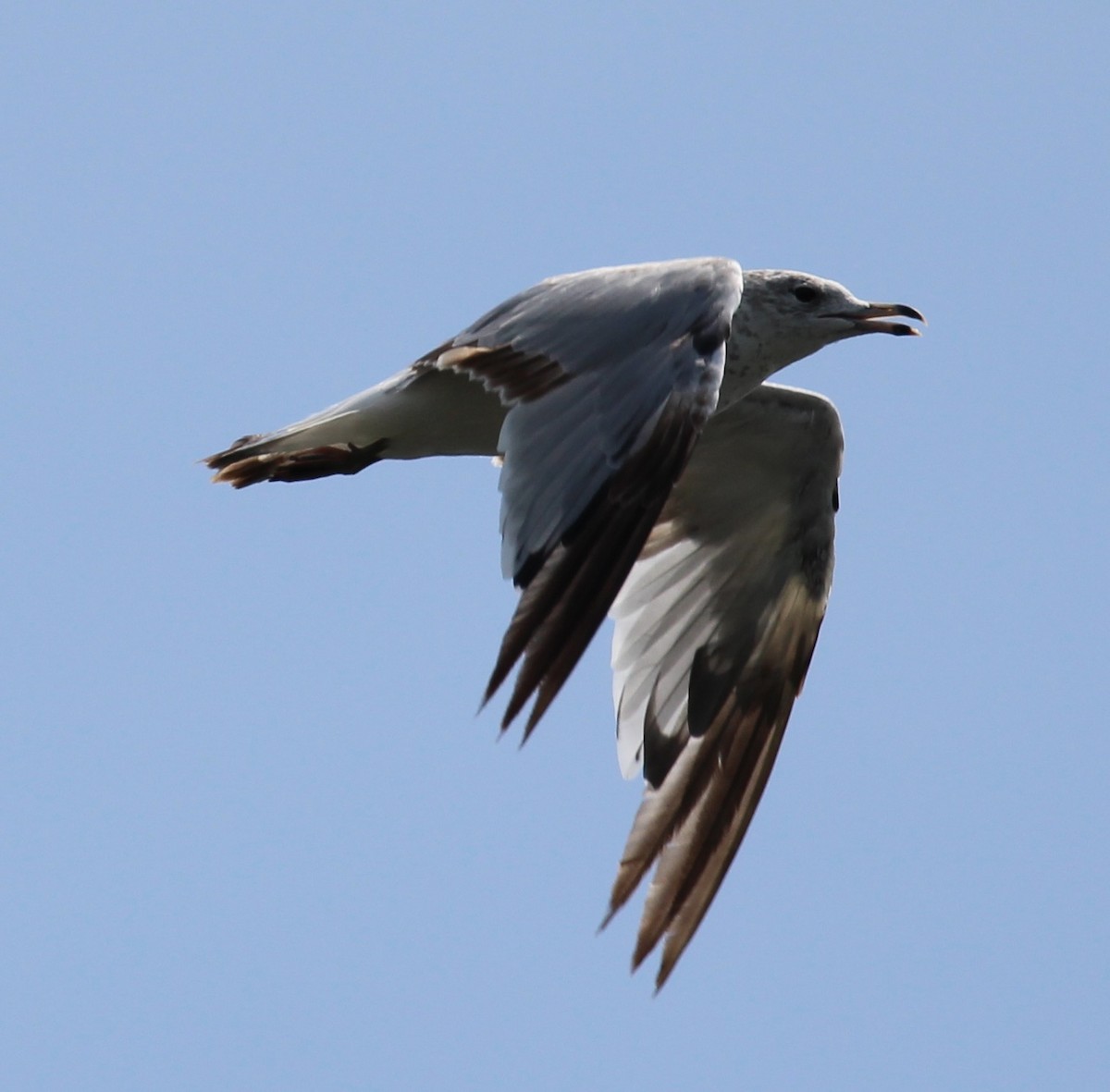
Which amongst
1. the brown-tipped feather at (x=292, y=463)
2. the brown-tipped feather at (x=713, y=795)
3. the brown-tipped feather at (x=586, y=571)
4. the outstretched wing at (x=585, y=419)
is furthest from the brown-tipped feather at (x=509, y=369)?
the brown-tipped feather at (x=713, y=795)

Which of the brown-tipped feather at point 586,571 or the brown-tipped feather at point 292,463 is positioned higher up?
the brown-tipped feather at point 292,463

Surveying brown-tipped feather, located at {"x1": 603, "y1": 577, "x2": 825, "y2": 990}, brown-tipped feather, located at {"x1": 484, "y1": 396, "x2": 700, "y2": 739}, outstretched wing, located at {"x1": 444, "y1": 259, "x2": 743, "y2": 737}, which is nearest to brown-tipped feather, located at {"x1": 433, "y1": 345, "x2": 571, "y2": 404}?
outstretched wing, located at {"x1": 444, "y1": 259, "x2": 743, "y2": 737}

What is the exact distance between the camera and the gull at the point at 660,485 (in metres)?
6.88

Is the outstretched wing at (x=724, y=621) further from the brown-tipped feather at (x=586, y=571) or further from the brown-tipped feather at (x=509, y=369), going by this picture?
the brown-tipped feather at (x=586, y=571)

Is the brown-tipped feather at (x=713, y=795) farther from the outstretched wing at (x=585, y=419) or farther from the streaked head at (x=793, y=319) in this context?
the outstretched wing at (x=585, y=419)

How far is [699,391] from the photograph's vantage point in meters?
7.26

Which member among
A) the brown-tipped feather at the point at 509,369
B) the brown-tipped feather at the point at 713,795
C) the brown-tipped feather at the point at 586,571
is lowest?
the brown-tipped feather at the point at 713,795

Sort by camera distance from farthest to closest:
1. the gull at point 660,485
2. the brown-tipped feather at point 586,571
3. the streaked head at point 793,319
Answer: the streaked head at point 793,319 → the gull at point 660,485 → the brown-tipped feather at point 586,571

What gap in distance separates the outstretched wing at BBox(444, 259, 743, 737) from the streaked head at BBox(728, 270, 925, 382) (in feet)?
3.17

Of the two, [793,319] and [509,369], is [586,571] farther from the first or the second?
[793,319]

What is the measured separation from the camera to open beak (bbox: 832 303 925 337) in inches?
361

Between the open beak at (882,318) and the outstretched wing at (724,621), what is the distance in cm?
60

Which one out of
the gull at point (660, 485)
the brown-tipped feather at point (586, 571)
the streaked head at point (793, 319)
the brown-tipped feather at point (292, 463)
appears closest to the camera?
the brown-tipped feather at point (586, 571)

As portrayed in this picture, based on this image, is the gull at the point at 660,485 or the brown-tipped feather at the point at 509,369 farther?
the brown-tipped feather at the point at 509,369
